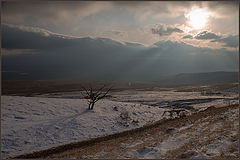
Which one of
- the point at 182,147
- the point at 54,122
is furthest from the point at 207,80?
the point at 182,147

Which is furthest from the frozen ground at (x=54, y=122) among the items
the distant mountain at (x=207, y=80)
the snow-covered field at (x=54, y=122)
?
the distant mountain at (x=207, y=80)

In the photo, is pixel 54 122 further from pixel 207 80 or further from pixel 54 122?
pixel 207 80

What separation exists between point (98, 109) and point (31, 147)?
6736mm

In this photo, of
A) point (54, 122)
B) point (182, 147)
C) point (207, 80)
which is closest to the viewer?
point (182, 147)

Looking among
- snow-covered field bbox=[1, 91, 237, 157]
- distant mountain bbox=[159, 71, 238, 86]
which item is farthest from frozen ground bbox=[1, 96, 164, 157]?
distant mountain bbox=[159, 71, 238, 86]

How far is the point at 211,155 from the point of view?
6016 millimetres

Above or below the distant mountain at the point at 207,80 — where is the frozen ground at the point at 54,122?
below

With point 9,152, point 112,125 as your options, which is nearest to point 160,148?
point 112,125

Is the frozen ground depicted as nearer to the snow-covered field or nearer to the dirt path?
the snow-covered field

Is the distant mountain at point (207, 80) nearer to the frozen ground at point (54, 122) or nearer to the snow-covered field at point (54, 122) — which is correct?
the snow-covered field at point (54, 122)

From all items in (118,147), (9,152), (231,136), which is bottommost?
(9,152)

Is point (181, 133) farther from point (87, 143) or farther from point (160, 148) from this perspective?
point (87, 143)

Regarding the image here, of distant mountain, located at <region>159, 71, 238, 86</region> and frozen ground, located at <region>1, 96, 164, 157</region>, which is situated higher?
distant mountain, located at <region>159, 71, 238, 86</region>

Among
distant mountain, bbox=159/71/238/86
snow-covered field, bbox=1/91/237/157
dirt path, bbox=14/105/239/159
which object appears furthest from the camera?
distant mountain, bbox=159/71/238/86
